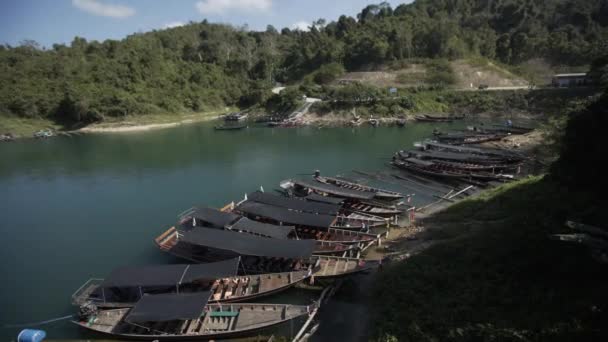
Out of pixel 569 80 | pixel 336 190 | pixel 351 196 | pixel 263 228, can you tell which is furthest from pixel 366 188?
pixel 569 80

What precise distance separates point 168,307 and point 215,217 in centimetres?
907

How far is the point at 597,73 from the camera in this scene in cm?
5591

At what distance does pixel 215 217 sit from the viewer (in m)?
25.0

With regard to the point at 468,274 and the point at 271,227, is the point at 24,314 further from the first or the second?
the point at 468,274

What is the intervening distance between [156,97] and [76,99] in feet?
59.6

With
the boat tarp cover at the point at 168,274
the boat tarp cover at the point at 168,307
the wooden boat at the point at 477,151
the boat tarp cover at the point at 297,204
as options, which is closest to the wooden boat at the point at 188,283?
the boat tarp cover at the point at 168,274

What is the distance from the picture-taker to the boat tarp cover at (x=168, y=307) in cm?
1587

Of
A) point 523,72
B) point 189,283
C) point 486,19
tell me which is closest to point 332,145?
point 189,283

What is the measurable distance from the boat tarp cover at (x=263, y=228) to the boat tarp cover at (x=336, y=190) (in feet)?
25.7

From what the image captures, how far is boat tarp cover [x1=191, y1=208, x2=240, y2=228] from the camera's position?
24239 mm

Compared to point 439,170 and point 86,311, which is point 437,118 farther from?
point 86,311

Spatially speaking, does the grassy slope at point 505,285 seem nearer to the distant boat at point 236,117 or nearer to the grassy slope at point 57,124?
the distant boat at point 236,117

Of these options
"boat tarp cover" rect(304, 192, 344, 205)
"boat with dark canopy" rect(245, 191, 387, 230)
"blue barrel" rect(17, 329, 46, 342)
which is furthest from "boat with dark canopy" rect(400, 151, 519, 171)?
Result: "blue barrel" rect(17, 329, 46, 342)

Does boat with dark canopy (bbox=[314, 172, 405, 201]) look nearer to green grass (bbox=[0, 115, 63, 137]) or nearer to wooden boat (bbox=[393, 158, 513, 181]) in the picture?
wooden boat (bbox=[393, 158, 513, 181])
